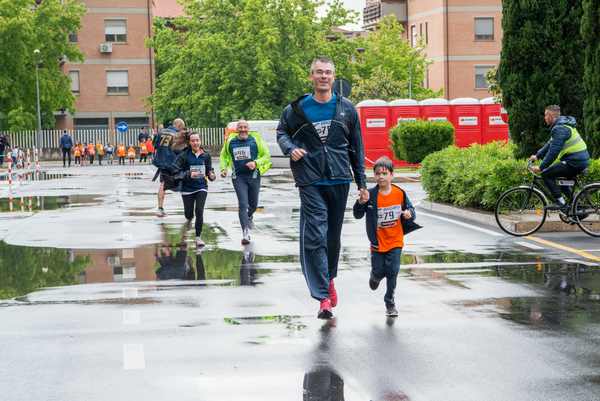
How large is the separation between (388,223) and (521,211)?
264 inches

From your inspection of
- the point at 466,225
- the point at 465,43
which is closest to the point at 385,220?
the point at 466,225

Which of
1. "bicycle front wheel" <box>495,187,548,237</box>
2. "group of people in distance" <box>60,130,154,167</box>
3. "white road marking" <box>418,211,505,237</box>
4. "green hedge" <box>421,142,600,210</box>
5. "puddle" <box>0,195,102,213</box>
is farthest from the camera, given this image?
"group of people in distance" <box>60,130,154,167</box>

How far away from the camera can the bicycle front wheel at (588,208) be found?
15188 millimetres

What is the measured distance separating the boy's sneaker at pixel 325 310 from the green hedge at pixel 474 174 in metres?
8.75

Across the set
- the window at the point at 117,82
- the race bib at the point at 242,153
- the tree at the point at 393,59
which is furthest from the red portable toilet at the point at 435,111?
the window at the point at 117,82

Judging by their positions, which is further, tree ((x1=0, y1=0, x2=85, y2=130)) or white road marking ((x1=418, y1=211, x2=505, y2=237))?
tree ((x1=0, y1=0, x2=85, y2=130))

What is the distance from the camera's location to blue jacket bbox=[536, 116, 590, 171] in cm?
1515

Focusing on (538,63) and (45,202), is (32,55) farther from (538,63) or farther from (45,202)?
(538,63)

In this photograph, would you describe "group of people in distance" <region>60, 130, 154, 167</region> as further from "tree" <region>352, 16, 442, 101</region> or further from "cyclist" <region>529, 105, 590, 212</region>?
"cyclist" <region>529, 105, 590, 212</region>

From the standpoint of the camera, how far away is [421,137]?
120ft

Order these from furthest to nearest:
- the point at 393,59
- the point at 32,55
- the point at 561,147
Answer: the point at 393,59, the point at 32,55, the point at 561,147

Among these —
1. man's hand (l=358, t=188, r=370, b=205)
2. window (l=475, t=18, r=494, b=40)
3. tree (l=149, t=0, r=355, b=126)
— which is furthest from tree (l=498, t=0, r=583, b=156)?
A: window (l=475, t=18, r=494, b=40)

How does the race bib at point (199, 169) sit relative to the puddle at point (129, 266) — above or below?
above

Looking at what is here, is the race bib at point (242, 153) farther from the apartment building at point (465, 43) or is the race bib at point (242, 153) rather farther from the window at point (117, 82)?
the apartment building at point (465, 43)
